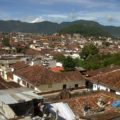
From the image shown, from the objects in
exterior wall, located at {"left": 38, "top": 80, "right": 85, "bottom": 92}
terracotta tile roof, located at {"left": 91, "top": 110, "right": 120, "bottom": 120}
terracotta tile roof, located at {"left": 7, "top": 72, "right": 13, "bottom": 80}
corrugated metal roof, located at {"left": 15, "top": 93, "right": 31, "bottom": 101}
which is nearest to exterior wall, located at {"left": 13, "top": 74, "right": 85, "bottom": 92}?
exterior wall, located at {"left": 38, "top": 80, "right": 85, "bottom": 92}

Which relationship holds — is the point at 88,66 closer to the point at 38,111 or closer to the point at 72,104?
the point at 72,104

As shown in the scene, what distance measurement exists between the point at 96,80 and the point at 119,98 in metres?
8.76

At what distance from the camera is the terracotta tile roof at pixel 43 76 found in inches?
1309

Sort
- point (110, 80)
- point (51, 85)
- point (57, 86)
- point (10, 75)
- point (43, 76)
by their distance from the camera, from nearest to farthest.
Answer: point (110, 80) → point (51, 85) → point (43, 76) → point (57, 86) → point (10, 75)

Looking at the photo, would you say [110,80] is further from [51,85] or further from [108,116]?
[108,116]

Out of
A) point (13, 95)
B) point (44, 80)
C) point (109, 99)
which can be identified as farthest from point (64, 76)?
point (13, 95)

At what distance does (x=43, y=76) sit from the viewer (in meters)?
33.9

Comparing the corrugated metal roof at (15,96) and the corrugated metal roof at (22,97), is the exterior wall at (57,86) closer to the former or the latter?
the corrugated metal roof at (15,96)

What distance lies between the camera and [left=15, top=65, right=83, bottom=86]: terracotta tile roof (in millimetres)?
33250

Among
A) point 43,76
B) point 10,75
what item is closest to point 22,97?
point 43,76

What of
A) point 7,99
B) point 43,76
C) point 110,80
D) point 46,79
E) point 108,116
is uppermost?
point 7,99

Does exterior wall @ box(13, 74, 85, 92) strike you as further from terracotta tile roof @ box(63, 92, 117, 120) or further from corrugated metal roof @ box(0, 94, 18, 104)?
corrugated metal roof @ box(0, 94, 18, 104)

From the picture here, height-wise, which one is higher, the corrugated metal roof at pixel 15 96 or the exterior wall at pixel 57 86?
the corrugated metal roof at pixel 15 96

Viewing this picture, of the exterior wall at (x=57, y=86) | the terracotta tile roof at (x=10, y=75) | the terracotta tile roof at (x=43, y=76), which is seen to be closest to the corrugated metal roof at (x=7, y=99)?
the terracotta tile roof at (x=43, y=76)
